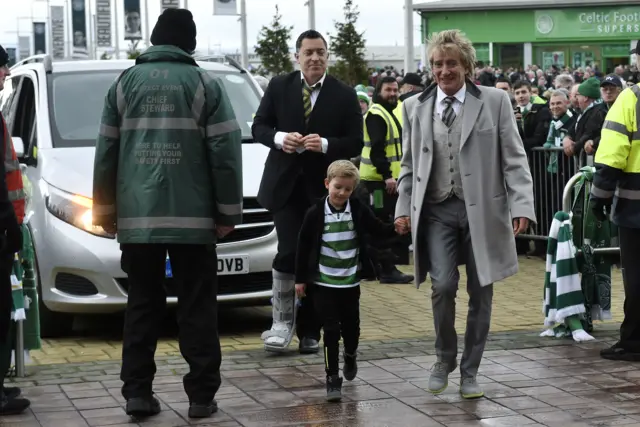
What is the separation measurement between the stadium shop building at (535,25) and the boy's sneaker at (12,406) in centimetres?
5970

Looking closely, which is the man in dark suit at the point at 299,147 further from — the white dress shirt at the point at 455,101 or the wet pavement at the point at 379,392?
the white dress shirt at the point at 455,101

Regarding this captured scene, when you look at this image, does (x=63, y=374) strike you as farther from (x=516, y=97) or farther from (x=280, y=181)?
(x=516, y=97)

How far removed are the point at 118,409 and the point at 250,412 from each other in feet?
2.29

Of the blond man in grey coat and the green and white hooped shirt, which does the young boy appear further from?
the blond man in grey coat

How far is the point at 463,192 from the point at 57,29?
2806 inches

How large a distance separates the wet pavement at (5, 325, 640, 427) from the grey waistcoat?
1.09m

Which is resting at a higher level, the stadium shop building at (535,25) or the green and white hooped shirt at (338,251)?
the stadium shop building at (535,25)

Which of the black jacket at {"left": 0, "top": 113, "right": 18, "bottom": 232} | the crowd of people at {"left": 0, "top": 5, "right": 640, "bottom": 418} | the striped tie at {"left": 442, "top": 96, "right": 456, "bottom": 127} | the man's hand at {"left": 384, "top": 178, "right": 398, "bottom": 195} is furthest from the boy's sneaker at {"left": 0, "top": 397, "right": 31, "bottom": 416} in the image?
the man's hand at {"left": 384, "top": 178, "right": 398, "bottom": 195}

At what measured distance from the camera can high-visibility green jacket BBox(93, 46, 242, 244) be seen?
6.32 metres

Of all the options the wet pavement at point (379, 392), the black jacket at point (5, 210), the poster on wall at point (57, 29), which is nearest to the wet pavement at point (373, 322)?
the wet pavement at point (379, 392)

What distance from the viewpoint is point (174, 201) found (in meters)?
6.32

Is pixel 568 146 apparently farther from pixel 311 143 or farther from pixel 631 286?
pixel 311 143

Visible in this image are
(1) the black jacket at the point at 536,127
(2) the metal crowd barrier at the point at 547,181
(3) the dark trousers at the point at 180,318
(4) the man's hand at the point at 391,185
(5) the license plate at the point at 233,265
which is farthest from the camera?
(1) the black jacket at the point at 536,127

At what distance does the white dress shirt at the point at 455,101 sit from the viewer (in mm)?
6992
